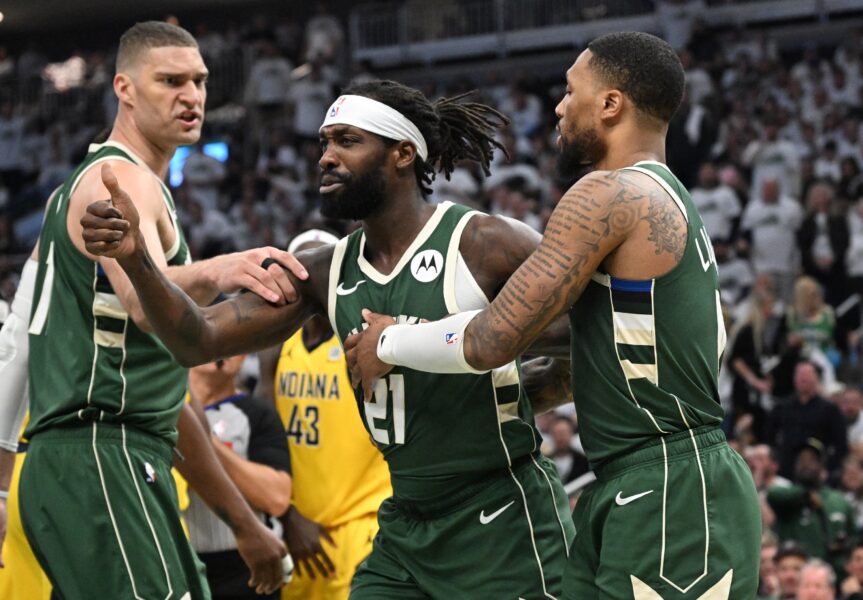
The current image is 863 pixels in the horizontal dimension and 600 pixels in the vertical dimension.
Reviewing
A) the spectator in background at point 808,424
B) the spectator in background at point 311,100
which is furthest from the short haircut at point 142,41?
the spectator in background at point 311,100

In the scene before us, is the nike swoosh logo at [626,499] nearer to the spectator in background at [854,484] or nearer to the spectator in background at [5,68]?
the spectator in background at [854,484]

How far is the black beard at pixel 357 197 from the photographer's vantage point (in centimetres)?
461

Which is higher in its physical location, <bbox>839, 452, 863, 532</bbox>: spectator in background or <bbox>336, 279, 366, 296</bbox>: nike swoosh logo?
<bbox>336, 279, 366, 296</bbox>: nike swoosh logo

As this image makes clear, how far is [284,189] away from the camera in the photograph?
20062 mm

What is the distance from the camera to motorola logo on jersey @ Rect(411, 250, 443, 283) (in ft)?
14.8

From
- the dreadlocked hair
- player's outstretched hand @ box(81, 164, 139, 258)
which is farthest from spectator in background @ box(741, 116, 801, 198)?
player's outstretched hand @ box(81, 164, 139, 258)

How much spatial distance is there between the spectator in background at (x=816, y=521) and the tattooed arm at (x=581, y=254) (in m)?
6.95

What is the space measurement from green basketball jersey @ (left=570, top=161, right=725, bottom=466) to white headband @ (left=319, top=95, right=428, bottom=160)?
1.05 metres

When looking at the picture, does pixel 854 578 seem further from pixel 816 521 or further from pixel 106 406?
pixel 106 406

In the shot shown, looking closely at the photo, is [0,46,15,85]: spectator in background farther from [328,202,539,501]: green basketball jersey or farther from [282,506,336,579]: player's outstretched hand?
[328,202,539,501]: green basketball jersey

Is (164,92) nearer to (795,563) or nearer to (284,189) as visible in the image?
(795,563)

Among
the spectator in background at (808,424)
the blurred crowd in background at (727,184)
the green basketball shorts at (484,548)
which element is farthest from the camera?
the spectator in background at (808,424)

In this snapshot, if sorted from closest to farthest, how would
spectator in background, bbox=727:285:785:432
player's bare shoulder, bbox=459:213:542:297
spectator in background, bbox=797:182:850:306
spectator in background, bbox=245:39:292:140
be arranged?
player's bare shoulder, bbox=459:213:542:297, spectator in background, bbox=727:285:785:432, spectator in background, bbox=797:182:850:306, spectator in background, bbox=245:39:292:140

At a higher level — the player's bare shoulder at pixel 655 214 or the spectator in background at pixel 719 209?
the player's bare shoulder at pixel 655 214
